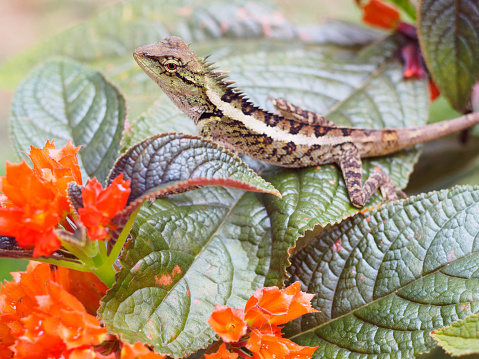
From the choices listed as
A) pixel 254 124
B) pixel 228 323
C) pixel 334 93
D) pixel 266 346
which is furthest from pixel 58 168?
pixel 334 93

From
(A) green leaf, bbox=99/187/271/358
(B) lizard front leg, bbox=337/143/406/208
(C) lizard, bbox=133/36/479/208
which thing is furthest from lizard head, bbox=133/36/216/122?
(B) lizard front leg, bbox=337/143/406/208

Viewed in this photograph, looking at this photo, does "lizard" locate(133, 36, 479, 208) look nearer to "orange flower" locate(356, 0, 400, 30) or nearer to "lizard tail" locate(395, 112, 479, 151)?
"lizard tail" locate(395, 112, 479, 151)

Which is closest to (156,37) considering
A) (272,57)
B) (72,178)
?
(272,57)

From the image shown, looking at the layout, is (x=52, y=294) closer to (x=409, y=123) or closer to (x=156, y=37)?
(x=409, y=123)

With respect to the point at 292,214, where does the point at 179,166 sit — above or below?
below

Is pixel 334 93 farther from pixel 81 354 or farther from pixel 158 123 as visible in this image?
pixel 81 354

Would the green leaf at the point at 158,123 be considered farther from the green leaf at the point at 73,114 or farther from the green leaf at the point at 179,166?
the green leaf at the point at 179,166
